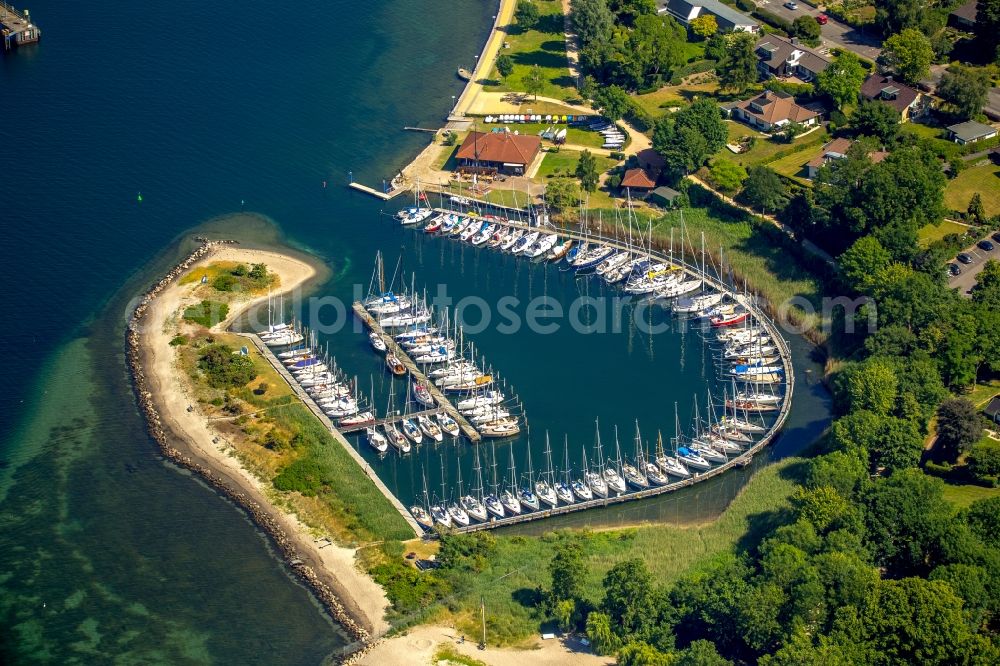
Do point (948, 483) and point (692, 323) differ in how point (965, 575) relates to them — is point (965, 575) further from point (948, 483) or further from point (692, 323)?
point (692, 323)

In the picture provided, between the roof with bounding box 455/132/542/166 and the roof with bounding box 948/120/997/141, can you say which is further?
the roof with bounding box 455/132/542/166

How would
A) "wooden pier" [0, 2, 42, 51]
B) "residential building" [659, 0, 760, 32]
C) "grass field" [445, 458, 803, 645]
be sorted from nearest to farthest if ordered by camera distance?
"grass field" [445, 458, 803, 645], "residential building" [659, 0, 760, 32], "wooden pier" [0, 2, 42, 51]

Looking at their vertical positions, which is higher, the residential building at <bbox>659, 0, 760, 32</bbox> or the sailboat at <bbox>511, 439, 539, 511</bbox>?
the residential building at <bbox>659, 0, 760, 32</bbox>

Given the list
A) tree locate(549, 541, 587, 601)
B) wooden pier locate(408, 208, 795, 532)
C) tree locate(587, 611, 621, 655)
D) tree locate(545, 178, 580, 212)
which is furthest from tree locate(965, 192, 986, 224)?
tree locate(587, 611, 621, 655)

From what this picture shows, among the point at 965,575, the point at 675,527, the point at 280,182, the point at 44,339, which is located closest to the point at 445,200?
the point at 280,182

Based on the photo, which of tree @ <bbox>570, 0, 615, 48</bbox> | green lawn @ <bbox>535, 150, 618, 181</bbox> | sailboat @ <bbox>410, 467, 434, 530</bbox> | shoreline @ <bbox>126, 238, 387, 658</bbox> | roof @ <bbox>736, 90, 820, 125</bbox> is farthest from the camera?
tree @ <bbox>570, 0, 615, 48</bbox>

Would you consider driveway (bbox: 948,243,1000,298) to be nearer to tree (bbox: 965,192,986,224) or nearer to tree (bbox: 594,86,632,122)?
tree (bbox: 965,192,986,224)

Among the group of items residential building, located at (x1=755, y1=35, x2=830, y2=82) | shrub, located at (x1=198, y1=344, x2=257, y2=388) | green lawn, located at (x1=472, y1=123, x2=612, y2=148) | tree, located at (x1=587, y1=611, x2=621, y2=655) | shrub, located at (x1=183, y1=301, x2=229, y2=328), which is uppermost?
residential building, located at (x1=755, y1=35, x2=830, y2=82)
